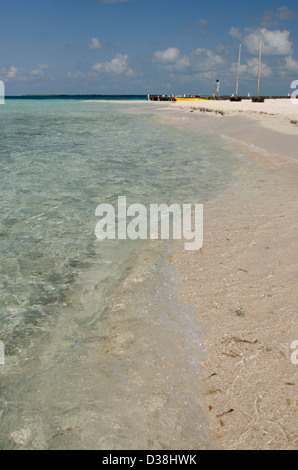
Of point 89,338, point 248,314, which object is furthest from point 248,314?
point 89,338

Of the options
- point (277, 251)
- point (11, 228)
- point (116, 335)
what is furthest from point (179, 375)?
point (11, 228)

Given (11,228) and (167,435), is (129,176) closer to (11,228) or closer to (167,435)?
(11,228)

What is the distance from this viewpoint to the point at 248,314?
9.17 feet

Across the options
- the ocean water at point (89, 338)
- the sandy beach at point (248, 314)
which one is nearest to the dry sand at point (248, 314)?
the sandy beach at point (248, 314)

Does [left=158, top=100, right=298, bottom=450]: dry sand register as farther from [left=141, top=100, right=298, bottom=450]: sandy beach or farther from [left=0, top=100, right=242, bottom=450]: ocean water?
[left=0, top=100, right=242, bottom=450]: ocean water

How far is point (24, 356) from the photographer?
2.53 metres

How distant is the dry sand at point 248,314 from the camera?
189 centimetres

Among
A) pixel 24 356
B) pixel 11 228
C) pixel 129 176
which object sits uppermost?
pixel 129 176

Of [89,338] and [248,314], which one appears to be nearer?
[89,338]

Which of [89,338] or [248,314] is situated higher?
[248,314]

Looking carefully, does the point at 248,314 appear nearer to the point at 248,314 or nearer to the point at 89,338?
the point at 248,314

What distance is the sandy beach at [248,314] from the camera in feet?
6.19

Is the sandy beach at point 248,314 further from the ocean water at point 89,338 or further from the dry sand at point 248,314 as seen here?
the ocean water at point 89,338
